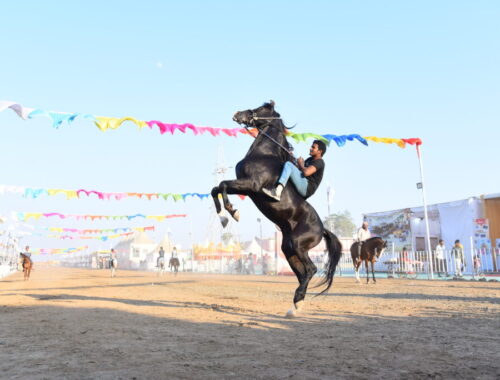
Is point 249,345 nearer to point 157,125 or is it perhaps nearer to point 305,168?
point 305,168

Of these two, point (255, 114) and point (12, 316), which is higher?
point (255, 114)

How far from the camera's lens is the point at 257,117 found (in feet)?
20.8

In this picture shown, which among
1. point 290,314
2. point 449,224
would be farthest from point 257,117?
point 449,224

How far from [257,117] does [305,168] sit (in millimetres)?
1173

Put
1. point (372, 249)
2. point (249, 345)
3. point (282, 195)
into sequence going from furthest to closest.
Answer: point (372, 249)
point (282, 195)
point (249, 345)

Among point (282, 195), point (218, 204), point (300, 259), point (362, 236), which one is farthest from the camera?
point (362, 236)

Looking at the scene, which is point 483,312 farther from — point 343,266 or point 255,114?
point 343,266

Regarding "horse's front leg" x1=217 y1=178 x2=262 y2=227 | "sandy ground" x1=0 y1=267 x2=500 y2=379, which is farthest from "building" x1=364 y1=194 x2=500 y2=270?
"horse's front leg" x1=217 y1=178 x2=262 y2=227

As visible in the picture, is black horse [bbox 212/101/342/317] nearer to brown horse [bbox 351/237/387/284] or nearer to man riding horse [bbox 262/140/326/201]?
man riding horse [bbox 262/140/326/201]

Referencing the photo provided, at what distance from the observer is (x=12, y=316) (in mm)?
5969

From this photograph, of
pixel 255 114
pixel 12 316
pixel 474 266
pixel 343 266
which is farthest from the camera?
pixel 343 266

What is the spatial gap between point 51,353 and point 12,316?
3.37 meters

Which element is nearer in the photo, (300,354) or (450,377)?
(450,377)

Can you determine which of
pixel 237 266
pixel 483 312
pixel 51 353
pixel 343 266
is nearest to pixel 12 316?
pixel 51 353
